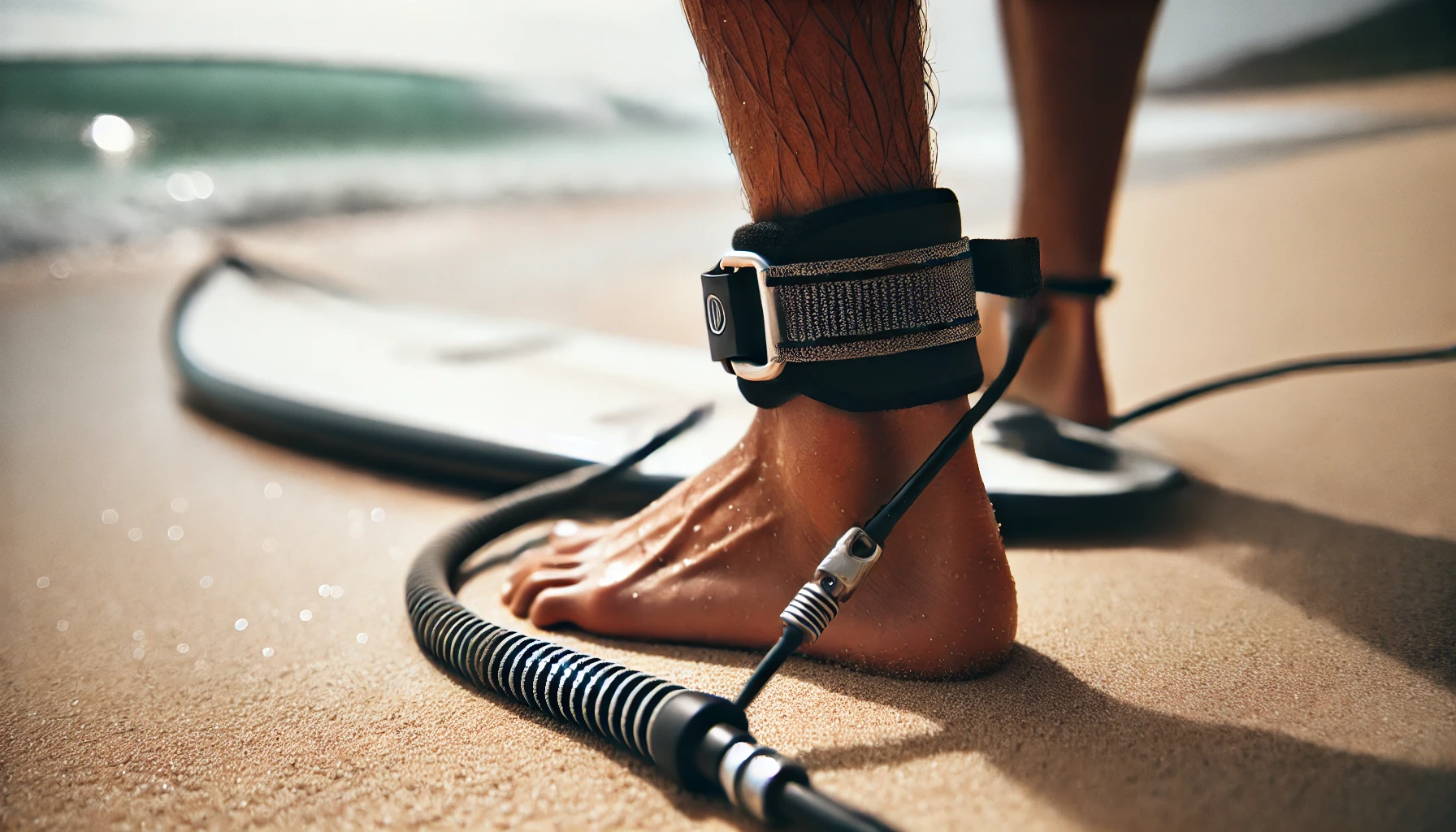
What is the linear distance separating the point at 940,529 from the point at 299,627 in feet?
2.22

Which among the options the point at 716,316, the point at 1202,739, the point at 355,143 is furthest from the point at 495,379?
the point at 355,143

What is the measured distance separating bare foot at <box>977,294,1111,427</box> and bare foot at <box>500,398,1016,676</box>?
0.62 meters

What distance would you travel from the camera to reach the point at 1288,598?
862mm

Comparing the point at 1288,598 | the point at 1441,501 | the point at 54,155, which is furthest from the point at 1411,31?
the point at 54,155

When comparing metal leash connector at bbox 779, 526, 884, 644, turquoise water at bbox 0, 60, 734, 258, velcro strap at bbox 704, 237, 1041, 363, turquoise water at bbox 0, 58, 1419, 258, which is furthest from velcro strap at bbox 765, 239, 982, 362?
turquoise water at bbox 0, 60, 734, 258

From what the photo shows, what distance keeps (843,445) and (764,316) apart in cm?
12

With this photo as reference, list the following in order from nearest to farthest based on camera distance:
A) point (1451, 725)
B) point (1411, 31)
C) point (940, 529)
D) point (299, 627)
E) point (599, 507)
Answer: point (1451, 725)
point (940, 529)
point (299, 627)
point (599, 507)
point (1411, 31)

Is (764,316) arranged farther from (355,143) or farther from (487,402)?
(355,143)

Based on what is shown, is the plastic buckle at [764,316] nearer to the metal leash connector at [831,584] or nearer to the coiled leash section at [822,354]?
the coiled leash section at [822,354]

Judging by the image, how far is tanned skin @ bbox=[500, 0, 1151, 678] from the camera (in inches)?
28.1

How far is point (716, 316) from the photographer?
0.75 meters

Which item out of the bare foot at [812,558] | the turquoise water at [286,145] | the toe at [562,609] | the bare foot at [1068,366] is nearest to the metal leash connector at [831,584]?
the bare foot at [812,558]

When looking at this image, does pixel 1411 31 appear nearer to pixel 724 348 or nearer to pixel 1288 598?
pixel 1288 598

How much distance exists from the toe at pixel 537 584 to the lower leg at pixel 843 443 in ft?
0.48
